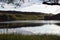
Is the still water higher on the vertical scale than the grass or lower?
higher

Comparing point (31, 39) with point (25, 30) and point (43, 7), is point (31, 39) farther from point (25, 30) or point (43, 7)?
point (43, 7)

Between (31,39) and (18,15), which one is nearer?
(31,39)

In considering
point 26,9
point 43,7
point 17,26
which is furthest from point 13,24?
point 43,7

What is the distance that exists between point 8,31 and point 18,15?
227 millimetres

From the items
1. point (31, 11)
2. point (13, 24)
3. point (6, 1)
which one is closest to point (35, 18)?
point (31, 11)

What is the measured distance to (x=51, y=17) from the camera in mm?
2057

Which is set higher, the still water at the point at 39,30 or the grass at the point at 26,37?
the still water at the point at 39,30

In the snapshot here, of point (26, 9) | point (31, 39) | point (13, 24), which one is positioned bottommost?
point (31, 39)

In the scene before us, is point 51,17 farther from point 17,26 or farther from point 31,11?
point 17,26

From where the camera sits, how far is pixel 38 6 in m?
2.10

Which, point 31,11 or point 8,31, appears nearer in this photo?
point 8,31

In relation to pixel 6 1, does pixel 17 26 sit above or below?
below

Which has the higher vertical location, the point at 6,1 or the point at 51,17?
the point at 6,1

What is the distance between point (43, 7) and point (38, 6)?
6 cm
